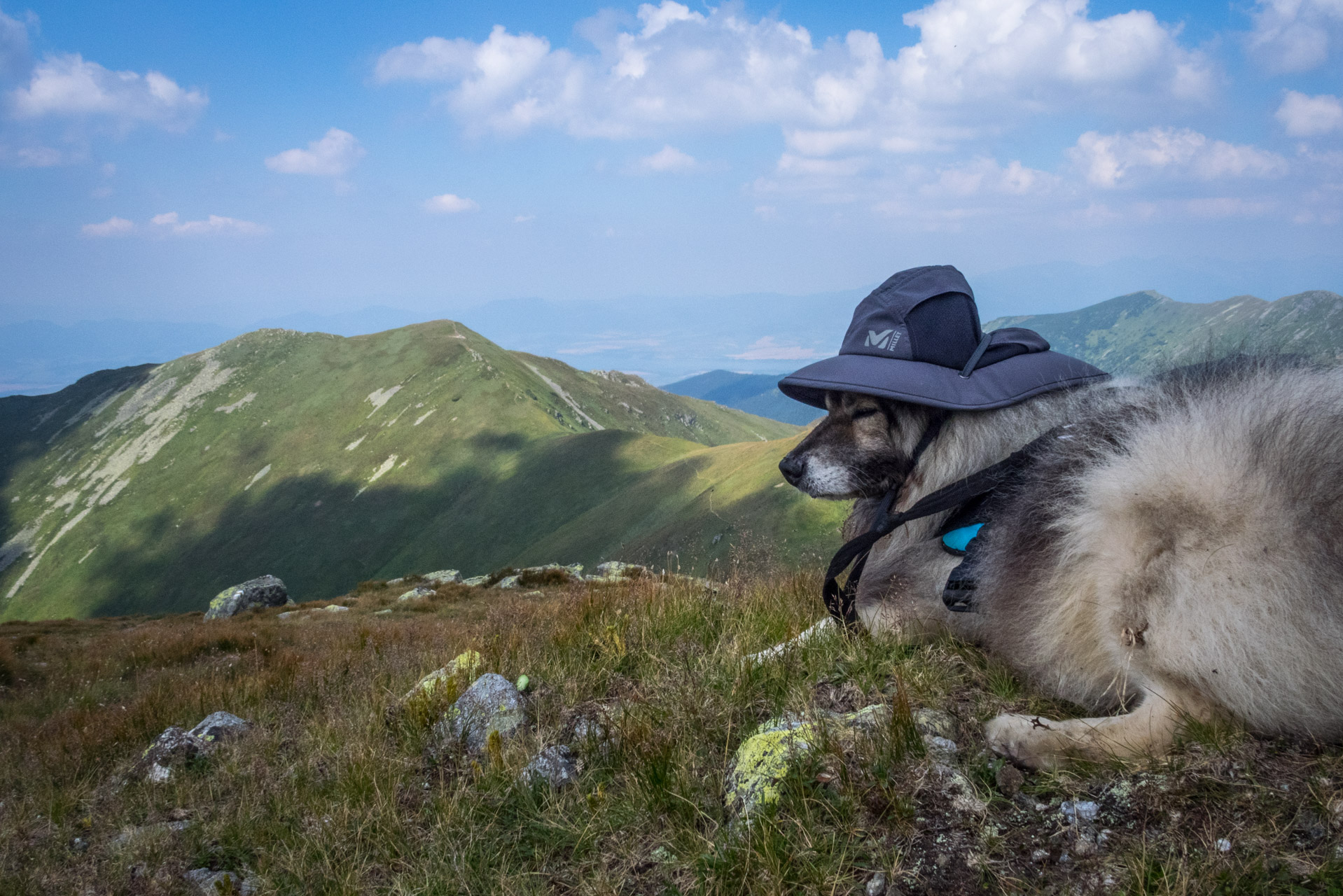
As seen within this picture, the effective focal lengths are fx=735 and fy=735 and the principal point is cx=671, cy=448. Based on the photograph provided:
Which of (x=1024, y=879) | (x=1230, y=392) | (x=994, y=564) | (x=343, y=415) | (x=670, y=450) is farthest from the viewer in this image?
(x=343, y=415)

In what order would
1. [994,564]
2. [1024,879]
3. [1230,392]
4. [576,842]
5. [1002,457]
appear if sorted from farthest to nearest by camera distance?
[1002,457]
[994,564]
[1230,392]
[576,842]
[1024,879]

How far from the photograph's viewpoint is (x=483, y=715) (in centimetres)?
459

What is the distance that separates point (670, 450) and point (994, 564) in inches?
4372

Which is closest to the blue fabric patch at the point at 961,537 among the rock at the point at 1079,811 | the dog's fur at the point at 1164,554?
the dog's fur at the point at 1164,554

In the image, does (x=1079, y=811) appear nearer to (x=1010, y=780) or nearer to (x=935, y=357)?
(x=1010, y=780)

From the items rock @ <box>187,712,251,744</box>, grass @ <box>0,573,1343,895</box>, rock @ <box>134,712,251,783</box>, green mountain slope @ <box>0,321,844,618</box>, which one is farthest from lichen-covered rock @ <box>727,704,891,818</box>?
green mountain slope @ <box>0,321,844,618</box>

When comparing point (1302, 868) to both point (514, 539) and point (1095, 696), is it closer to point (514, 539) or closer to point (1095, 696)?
point (1095, 696)

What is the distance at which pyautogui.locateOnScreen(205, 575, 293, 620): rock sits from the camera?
46.9 m

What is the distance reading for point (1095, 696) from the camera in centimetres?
346

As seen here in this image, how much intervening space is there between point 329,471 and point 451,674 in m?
143

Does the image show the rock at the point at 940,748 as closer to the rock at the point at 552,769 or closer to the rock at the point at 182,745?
the rock at the point at 552,769

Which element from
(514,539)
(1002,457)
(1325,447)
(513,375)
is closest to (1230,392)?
(1325,447)

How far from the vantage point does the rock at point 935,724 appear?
3.43m

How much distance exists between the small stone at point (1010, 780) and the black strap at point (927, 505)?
144cm
